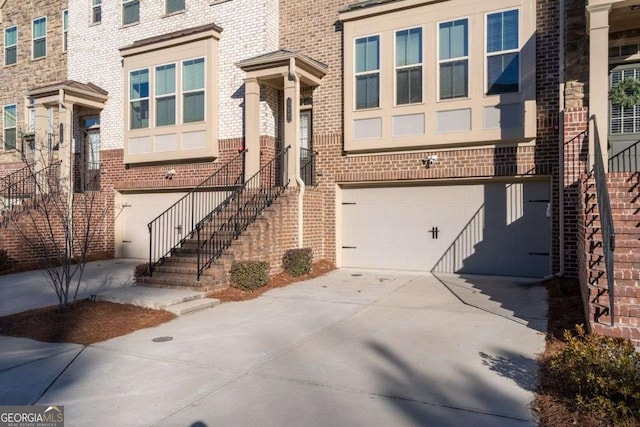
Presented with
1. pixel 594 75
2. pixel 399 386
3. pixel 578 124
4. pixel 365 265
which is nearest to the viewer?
pixel 399 386

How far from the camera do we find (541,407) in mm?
3916

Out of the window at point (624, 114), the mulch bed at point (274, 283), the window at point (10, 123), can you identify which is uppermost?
the window at point (10, 123)

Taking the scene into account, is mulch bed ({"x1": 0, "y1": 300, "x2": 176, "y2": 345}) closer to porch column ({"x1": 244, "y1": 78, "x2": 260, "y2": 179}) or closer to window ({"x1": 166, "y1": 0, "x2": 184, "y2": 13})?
porch column ({"x1": 244, "y1": 78, "x2": 260, "y2": 179})

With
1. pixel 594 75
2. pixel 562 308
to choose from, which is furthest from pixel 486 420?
pixel 594 75

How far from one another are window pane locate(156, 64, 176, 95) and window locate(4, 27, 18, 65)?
8038 mm

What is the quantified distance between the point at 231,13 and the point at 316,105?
374 cm

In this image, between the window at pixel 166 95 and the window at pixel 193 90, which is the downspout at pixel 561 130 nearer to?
the window at pixel 193 90

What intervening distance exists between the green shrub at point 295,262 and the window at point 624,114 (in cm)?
689

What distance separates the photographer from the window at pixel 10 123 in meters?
18.0

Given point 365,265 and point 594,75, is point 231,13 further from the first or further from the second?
point 594,75

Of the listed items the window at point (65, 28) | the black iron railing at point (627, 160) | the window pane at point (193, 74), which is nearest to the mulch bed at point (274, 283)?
the window pane at point (193, 74)

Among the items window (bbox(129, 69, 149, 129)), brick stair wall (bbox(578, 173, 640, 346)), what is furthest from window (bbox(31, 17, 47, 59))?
brick stair wall (bbox(578, 173, 640, 346))

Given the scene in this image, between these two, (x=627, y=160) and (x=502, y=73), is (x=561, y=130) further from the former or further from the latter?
(x=502, y=73)

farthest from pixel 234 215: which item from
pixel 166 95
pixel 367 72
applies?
pixel 166 95
